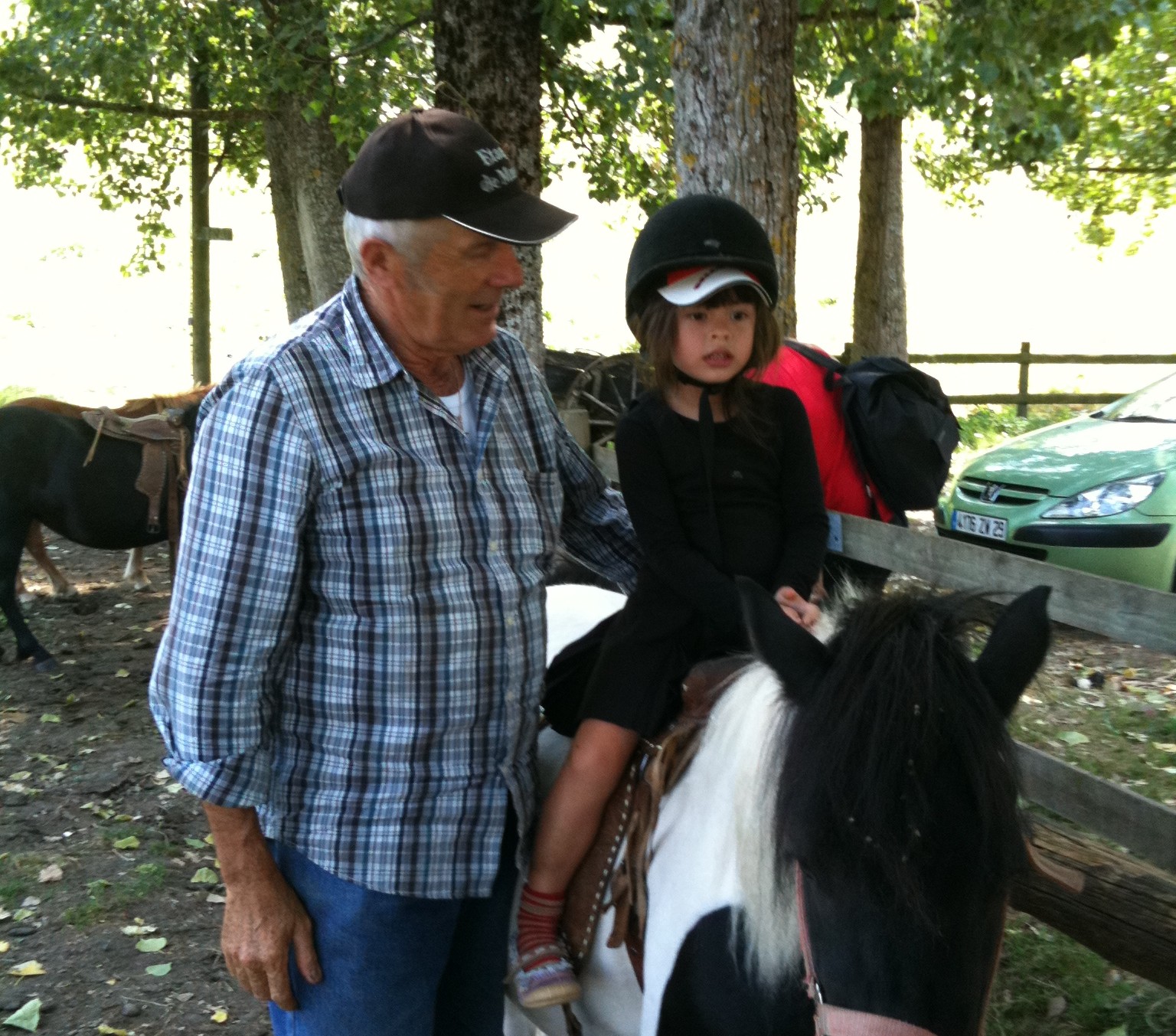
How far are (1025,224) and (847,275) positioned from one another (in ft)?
22.1

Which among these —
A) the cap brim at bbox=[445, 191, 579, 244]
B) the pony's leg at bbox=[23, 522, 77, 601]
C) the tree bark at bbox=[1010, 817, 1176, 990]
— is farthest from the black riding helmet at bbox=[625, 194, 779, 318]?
the pony's leg at bbox=[23, 522, 77, 601]

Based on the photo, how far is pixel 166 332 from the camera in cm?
2050

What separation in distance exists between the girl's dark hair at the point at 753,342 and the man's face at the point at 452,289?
0.64 metres

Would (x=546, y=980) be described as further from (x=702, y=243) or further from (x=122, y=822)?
(x=122, y=822)

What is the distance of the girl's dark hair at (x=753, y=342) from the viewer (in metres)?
2.40

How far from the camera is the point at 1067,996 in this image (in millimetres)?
3326

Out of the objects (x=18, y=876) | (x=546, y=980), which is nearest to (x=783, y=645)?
(x=546, y=980)

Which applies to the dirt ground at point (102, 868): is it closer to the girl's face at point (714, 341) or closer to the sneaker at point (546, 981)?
the sneaker at point (546, 981)

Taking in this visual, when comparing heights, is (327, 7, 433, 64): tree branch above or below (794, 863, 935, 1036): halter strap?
above

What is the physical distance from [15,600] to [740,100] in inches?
207

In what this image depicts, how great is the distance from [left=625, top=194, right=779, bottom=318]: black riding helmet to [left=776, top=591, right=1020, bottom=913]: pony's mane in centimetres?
97

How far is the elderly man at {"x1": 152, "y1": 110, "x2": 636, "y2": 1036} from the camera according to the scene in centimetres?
166

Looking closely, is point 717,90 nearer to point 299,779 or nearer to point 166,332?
point 299,779

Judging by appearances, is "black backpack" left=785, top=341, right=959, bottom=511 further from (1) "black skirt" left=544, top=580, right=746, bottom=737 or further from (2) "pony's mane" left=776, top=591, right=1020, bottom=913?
(2) "pony's mane" left=776, top=591, right=1020, bottom=913
